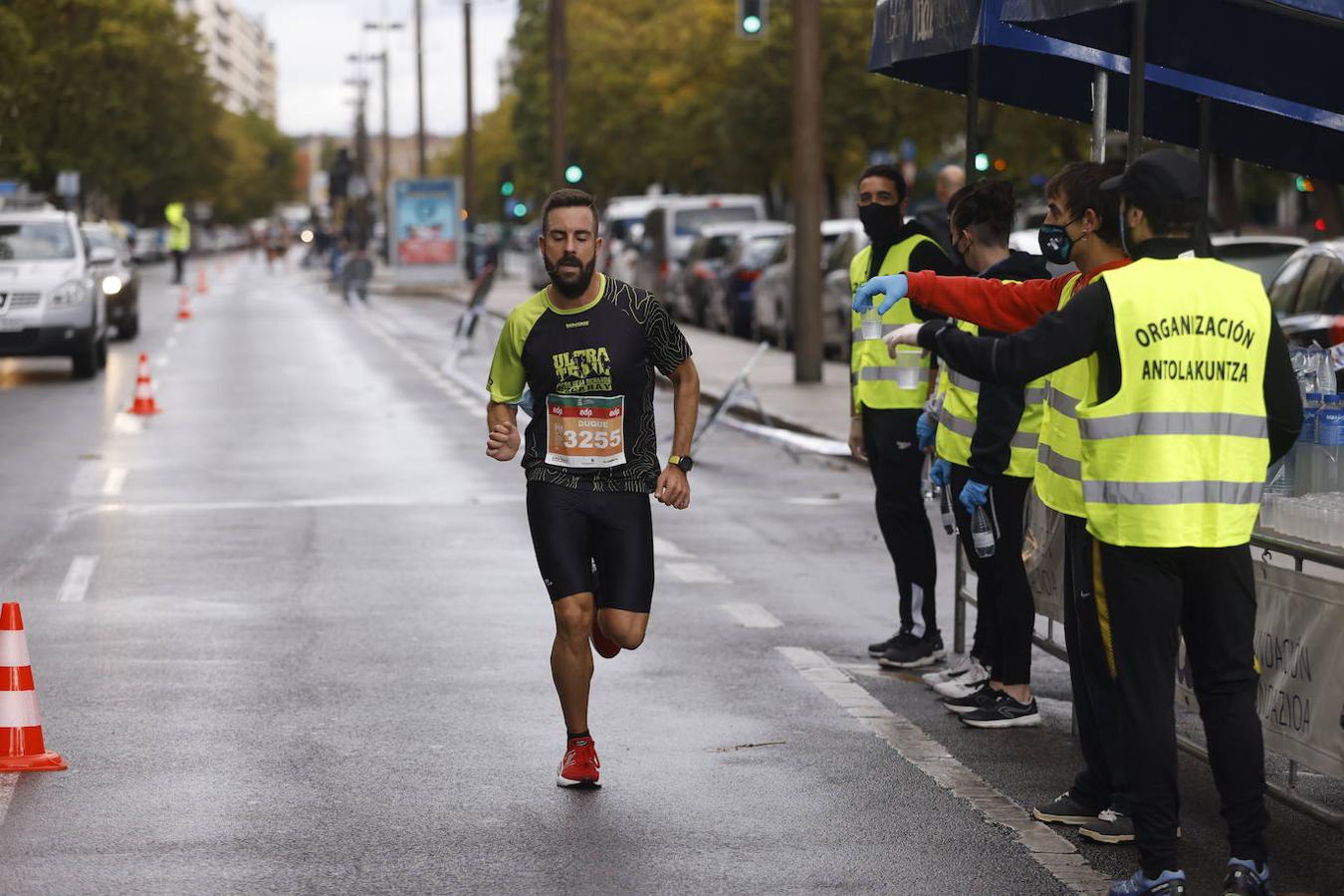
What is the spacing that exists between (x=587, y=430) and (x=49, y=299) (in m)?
19.4

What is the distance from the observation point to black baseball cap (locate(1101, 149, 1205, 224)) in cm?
524

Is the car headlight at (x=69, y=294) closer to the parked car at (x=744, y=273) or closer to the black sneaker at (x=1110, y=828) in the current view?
the parked car at (x=744, y=273)

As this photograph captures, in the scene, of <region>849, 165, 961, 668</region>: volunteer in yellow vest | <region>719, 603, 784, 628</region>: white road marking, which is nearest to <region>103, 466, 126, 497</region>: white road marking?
<region>719, 603, 784, 628</region>: white road marking

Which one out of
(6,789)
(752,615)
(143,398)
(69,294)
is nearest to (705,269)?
(69,294)

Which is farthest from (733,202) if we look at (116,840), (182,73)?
(182,73)

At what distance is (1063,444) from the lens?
5852 millimetres

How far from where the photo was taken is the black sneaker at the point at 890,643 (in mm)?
8766

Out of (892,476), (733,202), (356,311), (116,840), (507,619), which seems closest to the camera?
(116,840)

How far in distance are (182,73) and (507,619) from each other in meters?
78.8

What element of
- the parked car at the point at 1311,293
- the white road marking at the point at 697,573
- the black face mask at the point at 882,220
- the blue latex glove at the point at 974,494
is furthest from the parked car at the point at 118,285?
the blue latex glove at the point at 974,494

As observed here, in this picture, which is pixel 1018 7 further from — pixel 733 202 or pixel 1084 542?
pixel 733 202

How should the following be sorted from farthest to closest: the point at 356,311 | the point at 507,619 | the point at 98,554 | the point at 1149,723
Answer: the point at 356,311 < the point at 98,554 < the point at 507,619 < the point at 1149,723

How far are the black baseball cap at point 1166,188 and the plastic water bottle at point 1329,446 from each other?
116cm

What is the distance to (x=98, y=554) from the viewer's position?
38.9 ft
